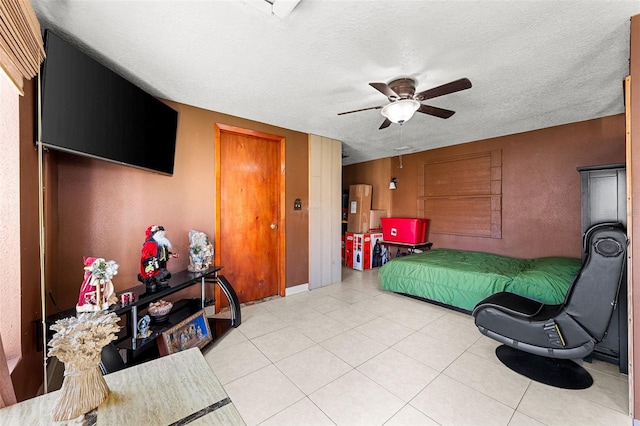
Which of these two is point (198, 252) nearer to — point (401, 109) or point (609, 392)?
point (401, 109)

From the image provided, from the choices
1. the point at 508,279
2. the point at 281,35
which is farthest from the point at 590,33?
the point at 508,279

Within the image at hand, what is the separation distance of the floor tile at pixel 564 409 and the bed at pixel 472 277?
1.04 meters

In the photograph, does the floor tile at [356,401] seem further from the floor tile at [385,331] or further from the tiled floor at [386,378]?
the floor tile at [385,331]

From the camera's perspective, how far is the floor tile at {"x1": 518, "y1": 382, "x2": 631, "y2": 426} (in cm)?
158

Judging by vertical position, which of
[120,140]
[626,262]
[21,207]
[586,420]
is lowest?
[586,420]

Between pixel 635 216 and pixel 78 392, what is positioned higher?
pixel 635 216

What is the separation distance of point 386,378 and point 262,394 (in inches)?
38.1

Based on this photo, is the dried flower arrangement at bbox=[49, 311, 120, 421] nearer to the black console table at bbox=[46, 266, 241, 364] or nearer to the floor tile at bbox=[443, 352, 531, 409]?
the black console table at bbox=[46, 266, 241, 364]

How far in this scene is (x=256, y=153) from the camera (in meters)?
3.62

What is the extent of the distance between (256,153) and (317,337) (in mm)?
2577

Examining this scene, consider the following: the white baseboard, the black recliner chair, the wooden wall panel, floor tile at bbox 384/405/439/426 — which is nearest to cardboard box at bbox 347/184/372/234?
the wooden wall panel

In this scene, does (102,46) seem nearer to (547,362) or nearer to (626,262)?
(626,262)

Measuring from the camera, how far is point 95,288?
1.69 m

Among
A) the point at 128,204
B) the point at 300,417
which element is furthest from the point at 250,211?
the point at 300,417
